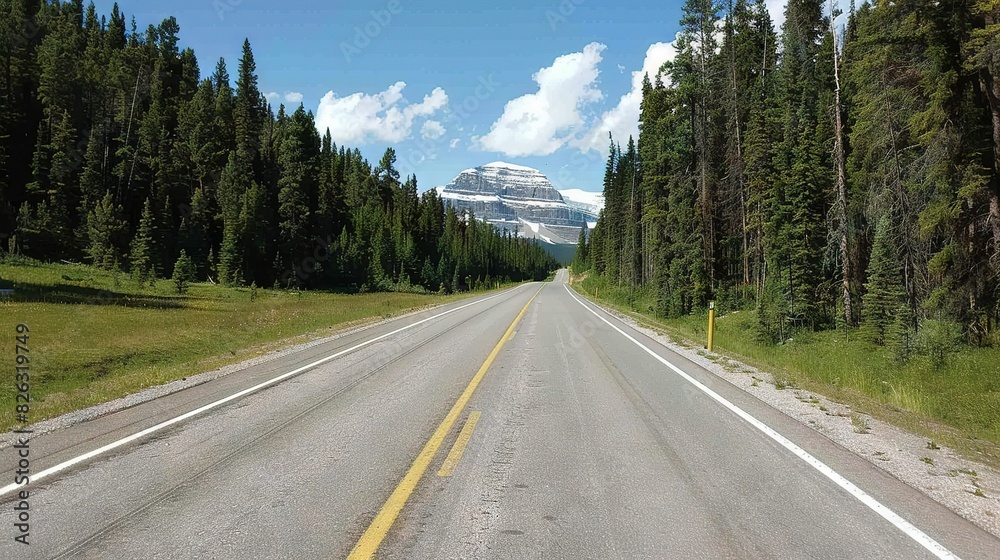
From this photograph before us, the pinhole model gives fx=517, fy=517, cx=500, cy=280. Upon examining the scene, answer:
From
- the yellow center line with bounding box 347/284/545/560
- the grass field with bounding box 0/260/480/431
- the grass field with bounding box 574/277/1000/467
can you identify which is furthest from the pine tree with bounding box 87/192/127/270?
the yellow center line with bounding box 347/284/545/560

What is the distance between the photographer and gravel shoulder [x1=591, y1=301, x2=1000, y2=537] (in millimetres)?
4395

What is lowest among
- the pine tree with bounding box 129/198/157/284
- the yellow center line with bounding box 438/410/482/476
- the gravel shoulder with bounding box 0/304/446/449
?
the gravel shoulder with bounding box 0/304/446/449

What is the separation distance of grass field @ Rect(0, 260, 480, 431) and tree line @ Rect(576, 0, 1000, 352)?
19162 mm

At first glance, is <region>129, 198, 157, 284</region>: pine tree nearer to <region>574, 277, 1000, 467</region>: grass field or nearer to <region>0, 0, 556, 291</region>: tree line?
<region>0, 0, 556, 291</region>: tree line

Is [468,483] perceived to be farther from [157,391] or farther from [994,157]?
[994,157]

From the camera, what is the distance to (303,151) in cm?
6097

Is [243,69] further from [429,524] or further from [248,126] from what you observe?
[429,524]

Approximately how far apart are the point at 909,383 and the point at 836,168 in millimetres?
13256

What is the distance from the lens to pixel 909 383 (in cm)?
1207

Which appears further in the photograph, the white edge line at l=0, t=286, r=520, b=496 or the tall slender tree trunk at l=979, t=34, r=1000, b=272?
the tall slender tree trunk at l=979, t=34, r=1000, b=272

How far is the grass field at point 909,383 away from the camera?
719 centimetres


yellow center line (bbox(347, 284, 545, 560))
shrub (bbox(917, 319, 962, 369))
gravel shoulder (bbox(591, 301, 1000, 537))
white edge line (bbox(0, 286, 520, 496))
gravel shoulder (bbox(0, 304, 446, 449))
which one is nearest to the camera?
yellow center line (bbox(347, 284, 545, 560))

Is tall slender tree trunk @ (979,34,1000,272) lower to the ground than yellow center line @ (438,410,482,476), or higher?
higher

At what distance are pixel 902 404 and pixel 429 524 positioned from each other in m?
9.23
